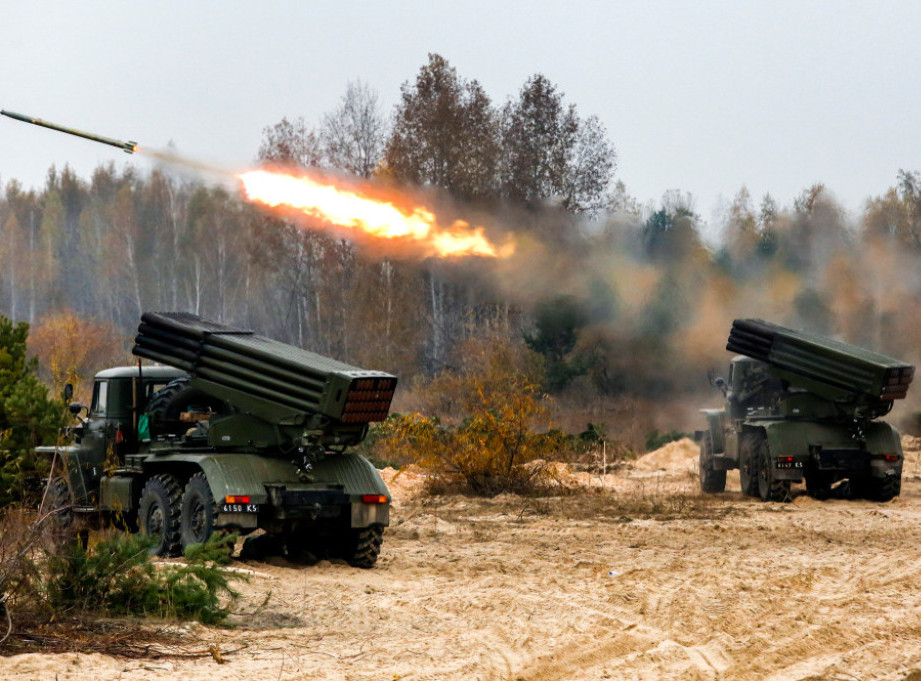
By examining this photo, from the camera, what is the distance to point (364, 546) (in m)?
15.5

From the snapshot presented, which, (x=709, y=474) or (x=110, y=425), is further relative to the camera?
(x=709, y=474)

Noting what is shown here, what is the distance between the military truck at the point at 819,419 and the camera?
23219 mm

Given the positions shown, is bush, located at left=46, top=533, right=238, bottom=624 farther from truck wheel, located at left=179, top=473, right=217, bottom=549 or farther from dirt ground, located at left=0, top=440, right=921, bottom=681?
truck wheel, located at left=179, top=473, right=217, bottom=549

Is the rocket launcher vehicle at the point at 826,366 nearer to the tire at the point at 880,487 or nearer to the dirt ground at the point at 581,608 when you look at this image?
the tire at the point at 880,487

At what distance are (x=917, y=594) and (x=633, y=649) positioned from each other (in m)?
4.26

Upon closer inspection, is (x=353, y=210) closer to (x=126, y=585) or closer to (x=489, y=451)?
(x=489, y=451)

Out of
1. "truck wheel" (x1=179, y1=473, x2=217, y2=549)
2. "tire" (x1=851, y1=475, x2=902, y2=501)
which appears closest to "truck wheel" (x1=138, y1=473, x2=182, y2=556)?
"truck wheel" (x1=179, y1=473, x2=217, y2=549)

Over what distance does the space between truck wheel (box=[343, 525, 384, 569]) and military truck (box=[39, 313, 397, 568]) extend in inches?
0.4

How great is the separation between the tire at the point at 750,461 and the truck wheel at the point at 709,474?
1341 mm

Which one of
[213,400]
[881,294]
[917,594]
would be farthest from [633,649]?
[881,294]

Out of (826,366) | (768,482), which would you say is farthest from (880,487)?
(826,366)

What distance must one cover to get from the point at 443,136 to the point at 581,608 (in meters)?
35.0

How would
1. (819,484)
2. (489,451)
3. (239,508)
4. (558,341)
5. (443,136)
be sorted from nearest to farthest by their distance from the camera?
(239,508) < (819,484) < (489,451) < (558,341) < (443,136)

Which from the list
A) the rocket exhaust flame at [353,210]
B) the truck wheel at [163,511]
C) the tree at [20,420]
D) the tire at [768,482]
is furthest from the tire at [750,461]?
the truck wheel at [163,511]
